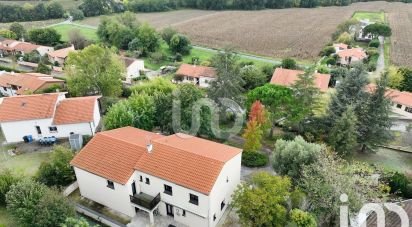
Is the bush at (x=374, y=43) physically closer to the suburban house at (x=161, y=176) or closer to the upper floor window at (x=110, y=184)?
the suburban house at (x=161, y=176)

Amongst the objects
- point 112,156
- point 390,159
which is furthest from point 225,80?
point 390,159

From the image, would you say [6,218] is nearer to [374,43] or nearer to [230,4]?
[374,43]

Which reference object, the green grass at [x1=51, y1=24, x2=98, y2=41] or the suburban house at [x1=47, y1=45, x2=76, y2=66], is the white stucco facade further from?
the green grass at [x1=51, y1=24, x2=98, y2=41]

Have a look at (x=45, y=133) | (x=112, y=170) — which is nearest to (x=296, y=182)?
(x=112, y=170)

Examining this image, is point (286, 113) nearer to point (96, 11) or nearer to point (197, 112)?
point (197, 112)

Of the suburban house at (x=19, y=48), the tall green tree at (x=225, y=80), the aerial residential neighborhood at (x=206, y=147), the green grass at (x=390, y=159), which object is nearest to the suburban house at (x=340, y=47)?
the aerial residential neighborhood at (x=206, y=147)
